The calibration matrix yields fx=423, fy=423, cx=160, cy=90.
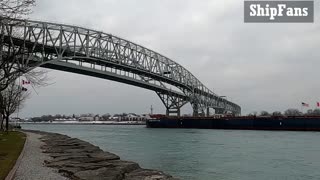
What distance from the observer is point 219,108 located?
138750mm

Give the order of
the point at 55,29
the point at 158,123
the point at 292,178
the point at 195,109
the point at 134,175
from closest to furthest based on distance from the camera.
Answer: the point at 134,175 < the point at 292,178 < the point at 55,29 < the point at 158,123 < the point at 195,109

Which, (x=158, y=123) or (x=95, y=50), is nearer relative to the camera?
(x=95, y=50)

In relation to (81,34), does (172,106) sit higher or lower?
lower

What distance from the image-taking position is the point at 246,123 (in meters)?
88.3

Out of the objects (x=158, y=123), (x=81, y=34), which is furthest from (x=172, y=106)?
(x=81, y=34)

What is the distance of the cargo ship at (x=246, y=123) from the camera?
78.5 m

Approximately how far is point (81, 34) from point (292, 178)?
60.0 meters

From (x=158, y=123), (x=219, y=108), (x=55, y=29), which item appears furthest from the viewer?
(x=219, y=108)

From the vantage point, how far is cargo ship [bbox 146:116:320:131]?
3091 inches

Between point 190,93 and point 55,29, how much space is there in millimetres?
56576

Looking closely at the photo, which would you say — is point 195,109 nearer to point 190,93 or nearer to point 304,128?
point 190,93

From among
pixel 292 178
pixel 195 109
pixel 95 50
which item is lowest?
pixel 292 178

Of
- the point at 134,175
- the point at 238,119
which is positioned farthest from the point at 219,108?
the point at 134,175

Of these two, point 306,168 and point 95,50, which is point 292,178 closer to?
point 306,168
